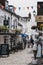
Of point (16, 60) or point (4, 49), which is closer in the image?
point (16, 60)

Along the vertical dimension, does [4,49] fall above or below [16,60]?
above

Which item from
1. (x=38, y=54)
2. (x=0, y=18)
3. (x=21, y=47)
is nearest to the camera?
(x=38, y=54)

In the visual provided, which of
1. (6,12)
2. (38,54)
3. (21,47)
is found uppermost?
(6,12)

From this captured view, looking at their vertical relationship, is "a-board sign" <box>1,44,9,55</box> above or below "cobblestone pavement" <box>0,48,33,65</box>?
above

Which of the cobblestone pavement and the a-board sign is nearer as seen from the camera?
the cobblestone pavement

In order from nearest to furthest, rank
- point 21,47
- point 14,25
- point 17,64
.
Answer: point 17,64, point 21,47, point 14,25

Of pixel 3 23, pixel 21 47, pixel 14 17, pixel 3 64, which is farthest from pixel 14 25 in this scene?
pixel 3 64

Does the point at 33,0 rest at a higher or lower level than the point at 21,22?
higher

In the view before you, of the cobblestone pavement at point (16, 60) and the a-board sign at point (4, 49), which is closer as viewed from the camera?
the cobblestone pavement at point (16, 60)

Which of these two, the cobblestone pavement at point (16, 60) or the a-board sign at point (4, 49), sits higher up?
the a-board sign at point (4, 49)

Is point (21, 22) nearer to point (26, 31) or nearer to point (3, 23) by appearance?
point (26, 31)

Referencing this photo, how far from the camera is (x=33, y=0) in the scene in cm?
5003

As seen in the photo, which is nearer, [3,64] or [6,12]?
[3,64]

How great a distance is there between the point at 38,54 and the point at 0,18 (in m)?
14.9
